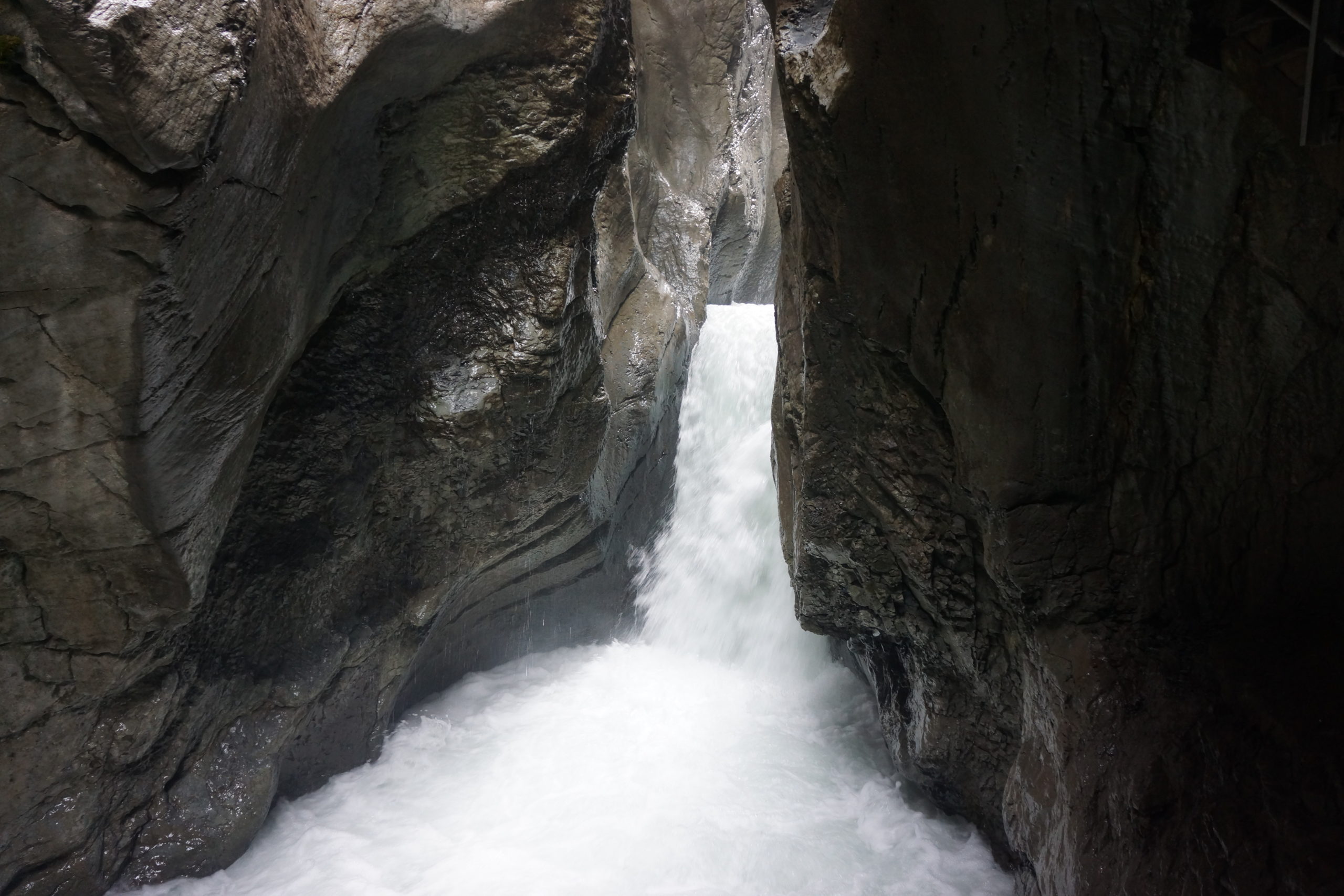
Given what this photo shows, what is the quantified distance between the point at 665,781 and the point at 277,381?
10.9ft

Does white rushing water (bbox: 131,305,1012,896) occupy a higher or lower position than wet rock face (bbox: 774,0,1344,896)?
lower

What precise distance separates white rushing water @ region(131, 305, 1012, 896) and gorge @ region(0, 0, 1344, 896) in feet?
0.29

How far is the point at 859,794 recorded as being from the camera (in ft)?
16.6

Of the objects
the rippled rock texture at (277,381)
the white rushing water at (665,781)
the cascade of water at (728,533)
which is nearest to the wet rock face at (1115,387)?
the white rushing water at (665,781)

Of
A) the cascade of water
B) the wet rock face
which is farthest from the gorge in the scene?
the cascade of water

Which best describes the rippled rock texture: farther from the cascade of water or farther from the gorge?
the cascade of water

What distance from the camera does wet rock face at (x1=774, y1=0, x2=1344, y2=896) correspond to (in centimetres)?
266

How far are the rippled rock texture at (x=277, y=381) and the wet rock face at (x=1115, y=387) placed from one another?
6.16 feet

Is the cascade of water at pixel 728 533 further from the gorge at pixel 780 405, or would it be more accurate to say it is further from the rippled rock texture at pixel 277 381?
the gorge at pixel 780 405

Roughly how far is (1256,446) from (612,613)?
19.2 feet

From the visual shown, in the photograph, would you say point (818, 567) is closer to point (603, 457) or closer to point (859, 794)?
point (859, 794)

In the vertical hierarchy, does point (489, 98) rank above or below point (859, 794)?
above

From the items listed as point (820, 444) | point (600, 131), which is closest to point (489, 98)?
point (600, 131)

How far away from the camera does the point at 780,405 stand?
5.21m
